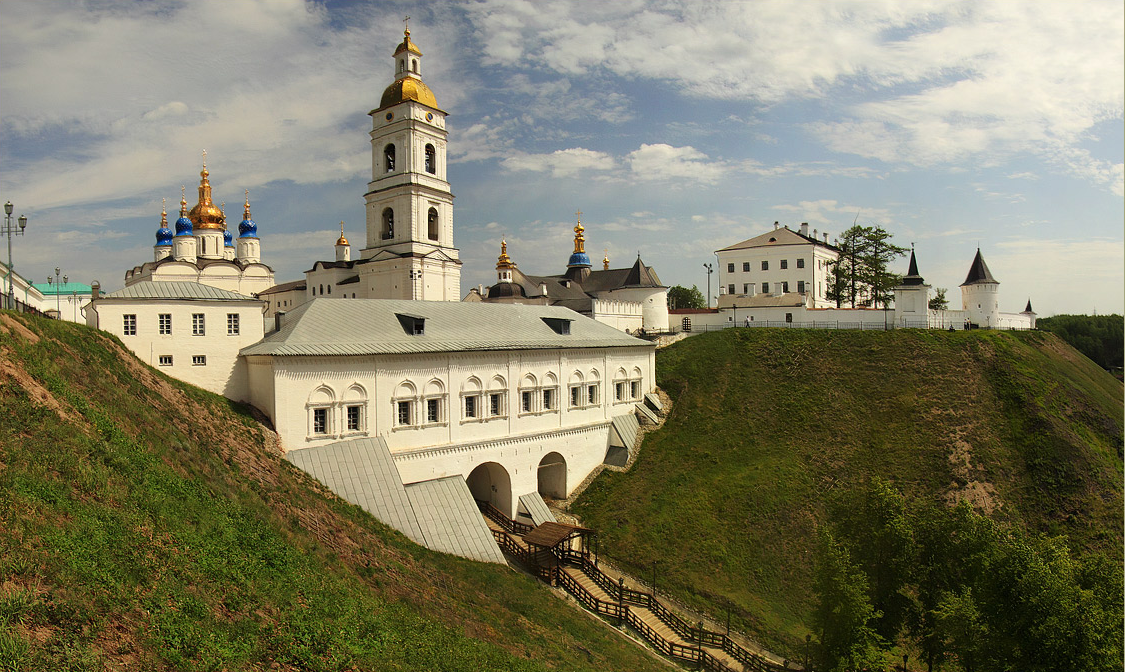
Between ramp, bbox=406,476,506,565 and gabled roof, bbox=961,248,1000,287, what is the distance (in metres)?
46.9

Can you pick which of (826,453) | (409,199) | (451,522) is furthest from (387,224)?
(826,453)

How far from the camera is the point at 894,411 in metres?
38.2

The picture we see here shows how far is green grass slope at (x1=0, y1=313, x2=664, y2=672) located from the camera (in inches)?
388

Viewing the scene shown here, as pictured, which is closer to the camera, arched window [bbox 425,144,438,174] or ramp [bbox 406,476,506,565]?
ramp [bbox 406,476,506,565]

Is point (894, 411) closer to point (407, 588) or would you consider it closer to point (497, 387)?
point (497, 387)

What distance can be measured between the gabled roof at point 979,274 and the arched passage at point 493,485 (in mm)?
43482

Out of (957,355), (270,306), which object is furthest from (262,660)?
(270,306)

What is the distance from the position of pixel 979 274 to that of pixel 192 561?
58.3 metres

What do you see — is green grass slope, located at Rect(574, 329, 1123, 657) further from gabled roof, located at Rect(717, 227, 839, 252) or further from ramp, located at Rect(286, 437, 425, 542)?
gabled roof, located at Rect(717, 227, 839, 252)

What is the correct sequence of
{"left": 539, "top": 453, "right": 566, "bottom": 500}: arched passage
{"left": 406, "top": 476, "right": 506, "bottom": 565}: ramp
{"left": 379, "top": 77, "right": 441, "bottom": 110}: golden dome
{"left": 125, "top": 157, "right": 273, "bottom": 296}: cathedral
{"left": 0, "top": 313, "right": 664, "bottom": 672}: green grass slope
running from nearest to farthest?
{"left": 0, "top": 313, "right": 664, "bottom": 672}: green grass slope → {"left": 406, "top": 476, "right": 506, "bottom": 565}: ramp → {"left": 539, "top": 453, "right": 566, "bottom": 500}: arched passage → {"left": 379, "top": 77, "right": 441, "bottom": 110}: golden dome → {"left": 125, "top": 157, "right": 273, "bottom": 296}: cathedral

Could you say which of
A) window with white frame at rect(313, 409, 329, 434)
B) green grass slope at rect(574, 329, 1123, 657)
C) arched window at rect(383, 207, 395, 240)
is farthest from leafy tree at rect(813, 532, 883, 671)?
arched window at rect(383, 207, 395, 240)

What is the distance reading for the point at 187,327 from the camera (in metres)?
25.8

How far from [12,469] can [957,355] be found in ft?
156

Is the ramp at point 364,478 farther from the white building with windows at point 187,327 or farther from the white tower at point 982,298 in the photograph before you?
the white tower at point 982,298
